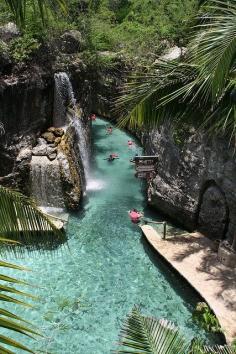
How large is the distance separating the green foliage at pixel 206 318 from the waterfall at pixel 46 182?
23.2 feet

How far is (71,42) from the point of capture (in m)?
19.2

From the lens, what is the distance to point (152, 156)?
1477cm

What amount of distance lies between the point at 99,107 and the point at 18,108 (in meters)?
11.3

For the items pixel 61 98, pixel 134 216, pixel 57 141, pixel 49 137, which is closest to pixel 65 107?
pixel 61 98

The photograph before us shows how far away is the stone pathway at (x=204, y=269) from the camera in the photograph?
1005 cm

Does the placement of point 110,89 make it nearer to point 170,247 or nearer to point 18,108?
point 18,108

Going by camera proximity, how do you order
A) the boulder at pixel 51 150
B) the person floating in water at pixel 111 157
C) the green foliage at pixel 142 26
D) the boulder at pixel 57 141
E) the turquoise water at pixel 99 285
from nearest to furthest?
the turquoise water at pixel 99 285 → the boulder at pixel 51 150 → the boulder at pixel 57 141 → the person floating in water at pixel 111 157 → the green foliage at pixel 142 26

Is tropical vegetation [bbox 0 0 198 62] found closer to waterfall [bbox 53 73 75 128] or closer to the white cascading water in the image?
waterfall [bbox 53 73 75 128]

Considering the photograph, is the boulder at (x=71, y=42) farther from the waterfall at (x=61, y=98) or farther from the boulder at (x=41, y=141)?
the boulder at (x=41, y=141)

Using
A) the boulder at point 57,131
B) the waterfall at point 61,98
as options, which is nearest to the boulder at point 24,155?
the boulder at point 57,131

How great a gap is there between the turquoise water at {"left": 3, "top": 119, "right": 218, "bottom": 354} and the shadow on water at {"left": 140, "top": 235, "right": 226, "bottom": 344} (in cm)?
3

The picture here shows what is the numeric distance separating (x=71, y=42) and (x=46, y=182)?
7.46 metres

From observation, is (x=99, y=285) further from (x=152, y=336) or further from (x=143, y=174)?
(x=152, y=336)

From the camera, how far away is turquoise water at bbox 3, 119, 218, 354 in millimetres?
9797
